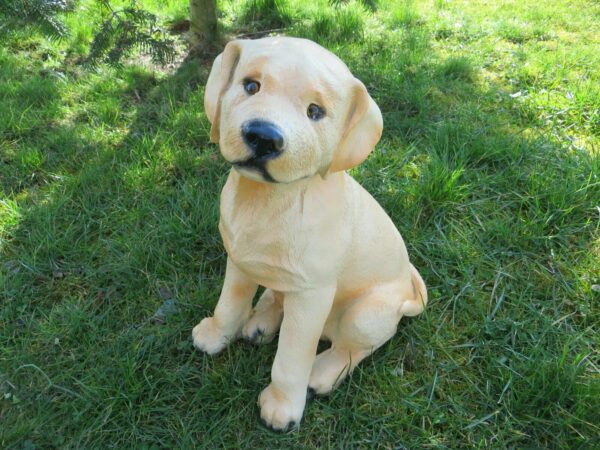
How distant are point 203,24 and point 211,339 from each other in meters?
2.84

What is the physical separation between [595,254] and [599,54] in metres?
2.46

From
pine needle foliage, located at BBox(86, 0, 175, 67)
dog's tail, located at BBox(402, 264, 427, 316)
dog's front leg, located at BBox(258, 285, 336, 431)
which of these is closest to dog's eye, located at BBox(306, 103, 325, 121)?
dog's front leg, located at BBox(258, 285, 336, 431)

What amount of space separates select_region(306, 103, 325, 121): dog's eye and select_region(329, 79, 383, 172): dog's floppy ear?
0.39ft

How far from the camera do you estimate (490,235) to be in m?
2.62

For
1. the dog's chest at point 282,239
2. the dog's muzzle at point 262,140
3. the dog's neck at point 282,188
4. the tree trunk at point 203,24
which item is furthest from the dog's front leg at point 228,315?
the tree trunk at point 203,24

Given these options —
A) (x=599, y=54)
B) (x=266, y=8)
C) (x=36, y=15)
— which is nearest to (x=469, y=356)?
(x=36, y=15)

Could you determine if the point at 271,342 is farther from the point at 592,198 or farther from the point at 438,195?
the point at 592,198

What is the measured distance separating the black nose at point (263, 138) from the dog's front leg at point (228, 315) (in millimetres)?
739

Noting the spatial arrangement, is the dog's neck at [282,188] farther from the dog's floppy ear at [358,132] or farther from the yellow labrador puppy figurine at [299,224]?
the dog's floppy ear at [358,132]

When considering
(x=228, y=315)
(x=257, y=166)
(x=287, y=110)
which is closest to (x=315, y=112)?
(x=287, y=110)

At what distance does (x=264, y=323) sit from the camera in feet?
6.84

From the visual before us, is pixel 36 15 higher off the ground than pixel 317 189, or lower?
higher

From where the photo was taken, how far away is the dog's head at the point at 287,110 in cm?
124

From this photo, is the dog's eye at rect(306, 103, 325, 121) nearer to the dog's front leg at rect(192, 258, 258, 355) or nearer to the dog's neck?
the dog's neck
